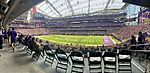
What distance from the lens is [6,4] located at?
12.2m

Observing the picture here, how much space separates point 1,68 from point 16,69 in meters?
0.77

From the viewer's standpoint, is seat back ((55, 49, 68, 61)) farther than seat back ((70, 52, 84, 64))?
Yes

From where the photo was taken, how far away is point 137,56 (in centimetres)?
958

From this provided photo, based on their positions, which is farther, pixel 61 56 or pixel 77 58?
pixel 61 56

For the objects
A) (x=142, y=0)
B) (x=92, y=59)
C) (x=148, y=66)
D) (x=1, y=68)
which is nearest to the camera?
(x=142, y=0)

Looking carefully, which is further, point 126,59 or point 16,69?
point 16,69

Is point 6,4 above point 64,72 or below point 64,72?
above

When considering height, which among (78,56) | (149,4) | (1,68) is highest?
(149,4)

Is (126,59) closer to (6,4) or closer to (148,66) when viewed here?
(148,66)

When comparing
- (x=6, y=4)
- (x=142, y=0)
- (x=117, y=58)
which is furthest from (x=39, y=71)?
(x=6, y=4)

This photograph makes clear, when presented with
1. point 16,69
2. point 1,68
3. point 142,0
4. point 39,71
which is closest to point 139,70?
point 142,0

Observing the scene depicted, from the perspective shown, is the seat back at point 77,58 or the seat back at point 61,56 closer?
the seat back at point 77,58

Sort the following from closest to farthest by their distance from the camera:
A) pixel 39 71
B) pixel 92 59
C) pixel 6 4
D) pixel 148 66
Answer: pixel 148 66 < pixel 92 59 < pixel 39 71 < pixel 6 4

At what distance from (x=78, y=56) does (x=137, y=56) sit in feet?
8.84
